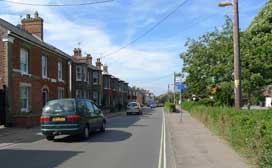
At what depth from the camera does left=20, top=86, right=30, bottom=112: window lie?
84.8 feet

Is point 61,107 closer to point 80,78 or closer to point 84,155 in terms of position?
point 84,155

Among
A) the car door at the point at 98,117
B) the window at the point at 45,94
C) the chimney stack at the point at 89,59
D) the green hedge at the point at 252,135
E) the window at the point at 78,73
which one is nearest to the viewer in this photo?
the green hedge at the point at 252,135

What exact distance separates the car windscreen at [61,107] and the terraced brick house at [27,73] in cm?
742

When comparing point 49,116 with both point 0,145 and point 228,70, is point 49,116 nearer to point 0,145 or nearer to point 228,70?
point 0,145

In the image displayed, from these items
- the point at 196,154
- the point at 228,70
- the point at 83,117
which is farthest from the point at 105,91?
the point at 196,154

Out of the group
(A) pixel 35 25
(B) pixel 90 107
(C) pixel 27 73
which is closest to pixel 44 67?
(C) pixel 27 73

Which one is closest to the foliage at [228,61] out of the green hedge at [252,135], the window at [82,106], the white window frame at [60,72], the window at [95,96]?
the green hedge at [252,135]

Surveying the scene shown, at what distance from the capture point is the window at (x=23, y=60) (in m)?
25.8

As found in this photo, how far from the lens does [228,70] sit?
Result: 27.9 metres

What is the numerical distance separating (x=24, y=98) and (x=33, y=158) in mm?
16067

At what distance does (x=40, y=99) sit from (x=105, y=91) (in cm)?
3521

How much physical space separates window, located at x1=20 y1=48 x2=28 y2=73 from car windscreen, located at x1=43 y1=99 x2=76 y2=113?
10544 millimetres

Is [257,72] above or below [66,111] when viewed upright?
above

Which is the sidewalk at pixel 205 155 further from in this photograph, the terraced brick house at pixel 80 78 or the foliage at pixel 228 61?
the terraced brick house at pixel 80 78
